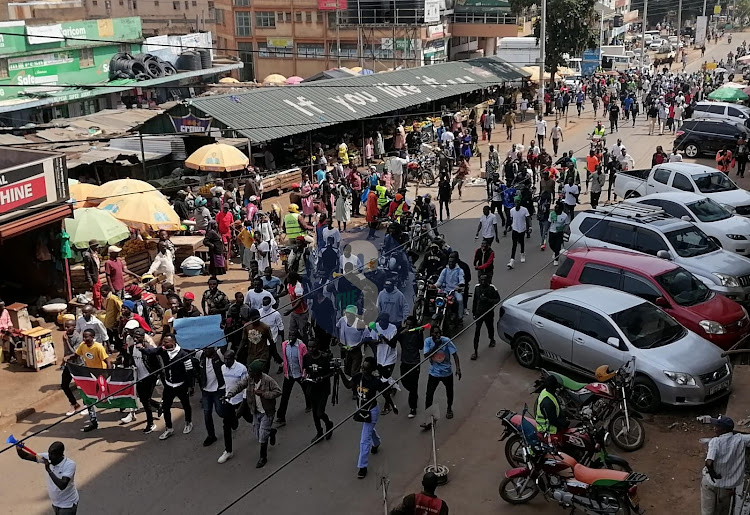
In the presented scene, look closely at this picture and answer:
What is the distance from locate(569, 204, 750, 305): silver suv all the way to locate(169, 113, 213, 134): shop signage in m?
12.7

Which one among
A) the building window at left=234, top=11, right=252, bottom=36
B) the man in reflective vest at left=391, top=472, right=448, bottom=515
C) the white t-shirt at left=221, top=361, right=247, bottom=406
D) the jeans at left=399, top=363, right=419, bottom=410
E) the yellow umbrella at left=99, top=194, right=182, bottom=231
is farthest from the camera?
the building window at left=234, top=11, right=252, bottom=36

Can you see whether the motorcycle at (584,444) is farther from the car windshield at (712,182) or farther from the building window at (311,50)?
the building window at (311,50)

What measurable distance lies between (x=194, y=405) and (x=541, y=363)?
216 inches

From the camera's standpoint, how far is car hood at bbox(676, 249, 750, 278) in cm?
1455

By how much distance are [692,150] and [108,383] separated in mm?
25539

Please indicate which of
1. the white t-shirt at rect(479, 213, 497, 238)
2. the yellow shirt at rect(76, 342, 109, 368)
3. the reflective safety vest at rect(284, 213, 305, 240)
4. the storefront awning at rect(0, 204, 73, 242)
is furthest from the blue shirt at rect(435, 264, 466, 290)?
the storefront awning at rect(0, 204, 73, 242)

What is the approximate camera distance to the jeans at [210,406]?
1056cm

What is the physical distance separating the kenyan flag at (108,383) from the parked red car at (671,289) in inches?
296

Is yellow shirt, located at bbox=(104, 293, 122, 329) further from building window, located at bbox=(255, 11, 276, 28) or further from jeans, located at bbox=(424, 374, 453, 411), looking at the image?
building window, located at bbox=(255, 11, 276, 28)

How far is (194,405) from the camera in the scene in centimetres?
1222

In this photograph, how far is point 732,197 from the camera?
20.1 m

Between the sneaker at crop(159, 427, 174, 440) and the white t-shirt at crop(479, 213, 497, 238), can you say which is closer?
the sneaker at crop(159, 427, 174, 440)

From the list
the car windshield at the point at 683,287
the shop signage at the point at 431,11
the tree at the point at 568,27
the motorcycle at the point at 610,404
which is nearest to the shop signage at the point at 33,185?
the motorcycle at the point at 610,404

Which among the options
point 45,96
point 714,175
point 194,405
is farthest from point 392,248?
point 45,96
